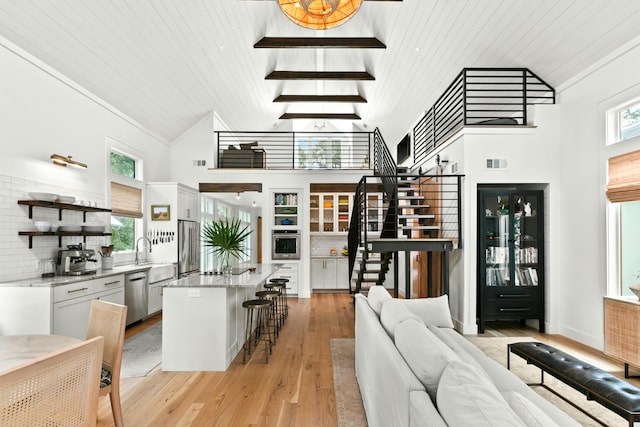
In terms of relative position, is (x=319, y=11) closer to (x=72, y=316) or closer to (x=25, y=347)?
(x=25, y=347)

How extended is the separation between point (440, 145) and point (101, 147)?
536cm

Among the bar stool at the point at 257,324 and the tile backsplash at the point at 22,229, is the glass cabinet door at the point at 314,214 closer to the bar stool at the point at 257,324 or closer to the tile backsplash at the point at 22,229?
the bar stool at the point at 257,324

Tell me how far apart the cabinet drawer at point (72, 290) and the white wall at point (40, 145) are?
0.60 metres

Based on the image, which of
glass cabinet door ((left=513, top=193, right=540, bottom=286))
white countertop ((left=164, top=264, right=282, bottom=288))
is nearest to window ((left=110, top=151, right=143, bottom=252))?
white countertop ((left=164, top=264, right=282, bottom=288))

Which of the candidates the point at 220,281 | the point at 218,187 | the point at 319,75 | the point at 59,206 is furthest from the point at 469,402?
the point at 218,187

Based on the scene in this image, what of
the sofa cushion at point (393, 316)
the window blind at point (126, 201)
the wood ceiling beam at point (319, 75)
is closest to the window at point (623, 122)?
the sofa cushion at point (393, 316)

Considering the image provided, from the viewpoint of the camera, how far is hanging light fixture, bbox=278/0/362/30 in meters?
3.26

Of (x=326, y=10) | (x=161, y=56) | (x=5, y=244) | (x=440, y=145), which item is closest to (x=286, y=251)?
(x=440, y=145)

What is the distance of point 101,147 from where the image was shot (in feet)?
17.7

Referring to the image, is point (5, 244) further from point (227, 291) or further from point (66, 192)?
point (227, 291)

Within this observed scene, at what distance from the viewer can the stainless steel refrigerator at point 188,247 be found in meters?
6.49

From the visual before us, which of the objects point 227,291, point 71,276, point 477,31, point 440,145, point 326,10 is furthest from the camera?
point 440,145

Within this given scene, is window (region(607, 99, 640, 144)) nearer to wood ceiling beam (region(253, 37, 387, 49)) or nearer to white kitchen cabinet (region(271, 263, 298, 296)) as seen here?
wood ceiling beam (region(253, 37, 387, 49))

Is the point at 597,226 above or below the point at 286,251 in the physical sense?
above
